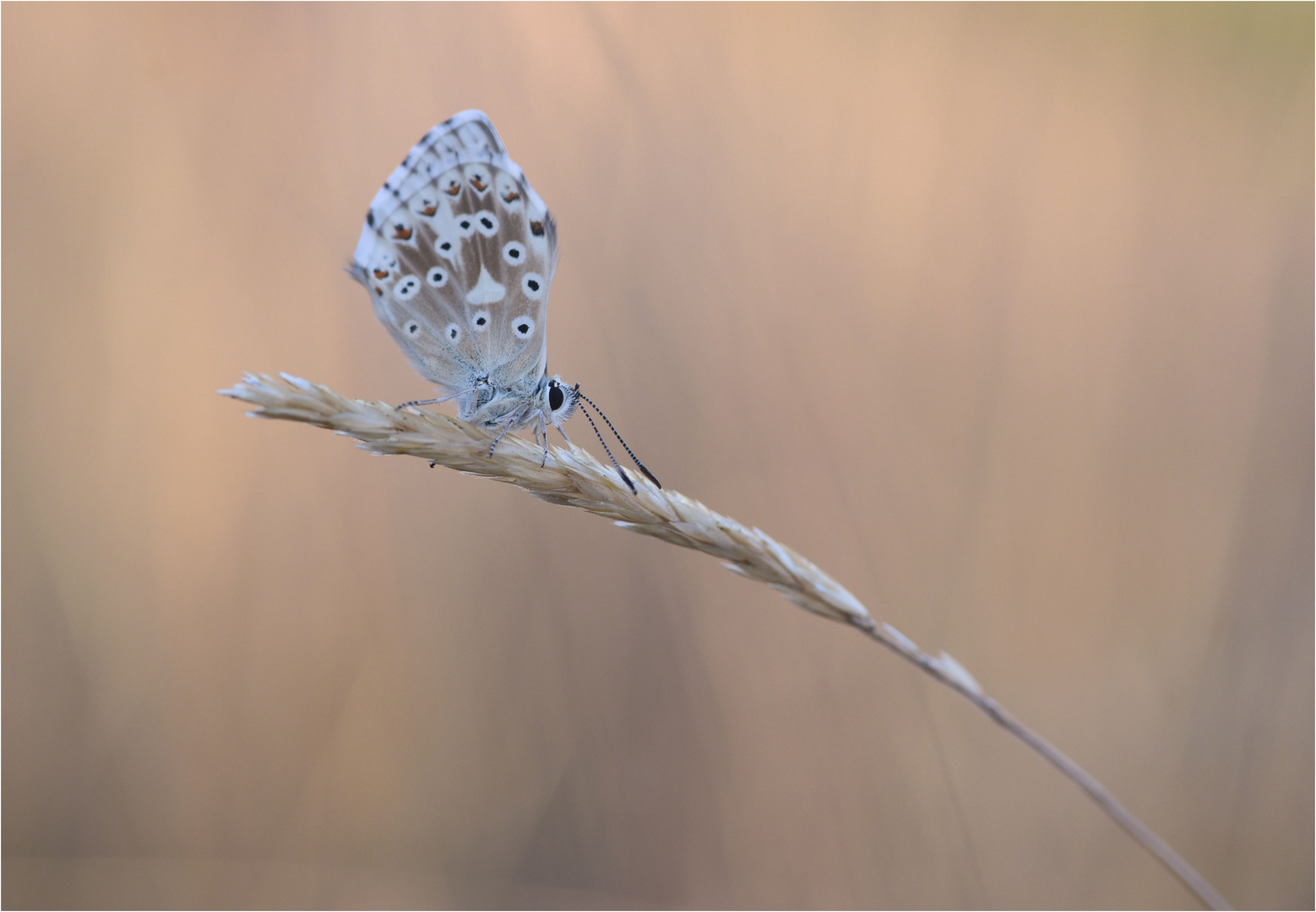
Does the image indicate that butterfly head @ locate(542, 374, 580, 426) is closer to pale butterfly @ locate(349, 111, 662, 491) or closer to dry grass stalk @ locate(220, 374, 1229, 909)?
pale butterfly @ locate(349, 111, 662, 491)

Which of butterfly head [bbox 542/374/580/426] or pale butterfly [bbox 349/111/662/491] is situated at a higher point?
pale butterfly [bbox 349/111/662/491]

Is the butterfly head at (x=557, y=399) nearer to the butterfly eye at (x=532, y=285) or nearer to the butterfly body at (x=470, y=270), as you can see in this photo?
the butterfly body at (x=470, y=270)

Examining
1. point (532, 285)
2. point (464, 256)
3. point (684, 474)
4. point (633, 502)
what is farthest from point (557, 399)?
point (684, 474)

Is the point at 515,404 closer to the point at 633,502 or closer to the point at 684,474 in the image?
the point at 633,502

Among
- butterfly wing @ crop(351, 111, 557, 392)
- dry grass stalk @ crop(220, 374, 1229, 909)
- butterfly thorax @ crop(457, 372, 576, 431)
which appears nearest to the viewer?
dry grass stalk @ crop(220, 374, 1229, 909)

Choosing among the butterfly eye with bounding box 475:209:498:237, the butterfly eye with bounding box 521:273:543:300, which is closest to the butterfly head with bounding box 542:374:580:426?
the butterfly eye with bounding box 521:273:543:300

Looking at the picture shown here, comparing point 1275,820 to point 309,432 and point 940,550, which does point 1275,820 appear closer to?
point 940,550
